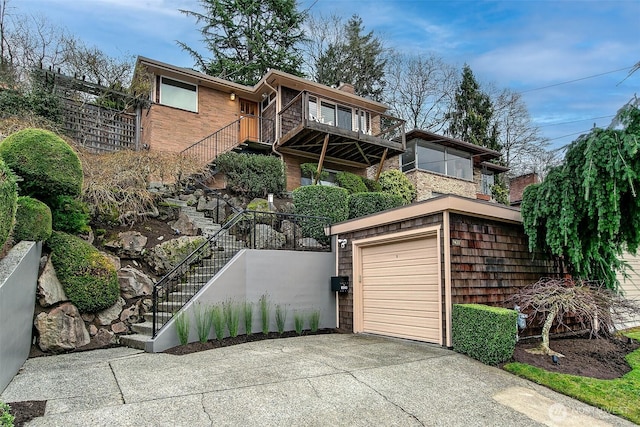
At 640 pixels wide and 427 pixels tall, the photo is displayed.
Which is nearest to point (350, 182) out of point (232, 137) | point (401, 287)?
point (232, 137)

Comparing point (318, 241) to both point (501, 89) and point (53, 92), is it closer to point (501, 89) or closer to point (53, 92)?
point (53, 92)

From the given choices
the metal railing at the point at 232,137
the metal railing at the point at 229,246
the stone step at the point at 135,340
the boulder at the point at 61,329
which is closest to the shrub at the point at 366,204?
the metal railing at the point at 229,246

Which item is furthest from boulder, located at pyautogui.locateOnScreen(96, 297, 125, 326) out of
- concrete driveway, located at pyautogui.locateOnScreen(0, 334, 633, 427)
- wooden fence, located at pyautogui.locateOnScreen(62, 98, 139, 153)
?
wooden fence, located at pyautogui.locateOnScreen(62, 98, 139, 153)

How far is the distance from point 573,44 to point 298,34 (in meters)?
16.9

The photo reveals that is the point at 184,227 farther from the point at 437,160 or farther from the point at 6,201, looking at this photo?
the point at 437,160

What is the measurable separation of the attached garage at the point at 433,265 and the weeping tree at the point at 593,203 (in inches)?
22.8

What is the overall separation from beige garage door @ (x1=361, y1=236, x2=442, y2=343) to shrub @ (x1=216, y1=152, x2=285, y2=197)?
612cm

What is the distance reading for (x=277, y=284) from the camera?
879cm

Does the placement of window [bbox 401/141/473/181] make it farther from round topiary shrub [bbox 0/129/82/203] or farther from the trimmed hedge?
round topiary shrub [bbox 0/129/82/203]

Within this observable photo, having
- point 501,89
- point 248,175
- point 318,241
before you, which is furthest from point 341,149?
point 501,89

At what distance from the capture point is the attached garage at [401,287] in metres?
7.15

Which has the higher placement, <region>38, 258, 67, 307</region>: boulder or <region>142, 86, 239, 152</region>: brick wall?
<region>142, 86, 239, 152</region>: brick wall

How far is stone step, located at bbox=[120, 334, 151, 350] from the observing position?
6829 mm

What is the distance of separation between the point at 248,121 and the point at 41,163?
10902 mm
